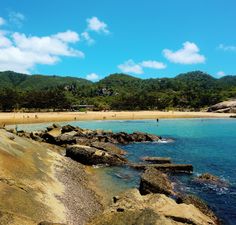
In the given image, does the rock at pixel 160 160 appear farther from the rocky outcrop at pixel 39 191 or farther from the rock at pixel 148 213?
the rock at pixel 148 213

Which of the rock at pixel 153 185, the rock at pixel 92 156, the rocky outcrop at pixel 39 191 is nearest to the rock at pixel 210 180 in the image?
the rock at pixel 153 185

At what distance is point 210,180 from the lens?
125 ft

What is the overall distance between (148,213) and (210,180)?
73.1 ft

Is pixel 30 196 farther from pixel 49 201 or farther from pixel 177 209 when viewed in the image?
pixel 177 209

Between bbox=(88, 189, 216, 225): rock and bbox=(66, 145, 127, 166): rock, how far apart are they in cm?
1914

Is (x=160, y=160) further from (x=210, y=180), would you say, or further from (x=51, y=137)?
(x=51, y=137)

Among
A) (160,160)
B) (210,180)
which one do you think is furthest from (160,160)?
(210,180)

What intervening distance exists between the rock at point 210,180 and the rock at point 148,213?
46.4ft

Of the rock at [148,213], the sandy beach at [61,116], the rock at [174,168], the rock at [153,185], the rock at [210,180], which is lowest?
the rock at [210,180]

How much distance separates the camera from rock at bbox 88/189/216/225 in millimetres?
17188

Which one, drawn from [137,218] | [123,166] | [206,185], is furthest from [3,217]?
[123,166]

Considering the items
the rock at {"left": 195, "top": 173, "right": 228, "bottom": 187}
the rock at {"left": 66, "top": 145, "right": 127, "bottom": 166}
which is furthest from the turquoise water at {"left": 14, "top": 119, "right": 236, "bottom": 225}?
the rock at {"left": 66, "top": 145, "right": 127, "bottom": 166}

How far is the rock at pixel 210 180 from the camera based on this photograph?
1451 inches

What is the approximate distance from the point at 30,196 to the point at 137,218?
29.9ft
